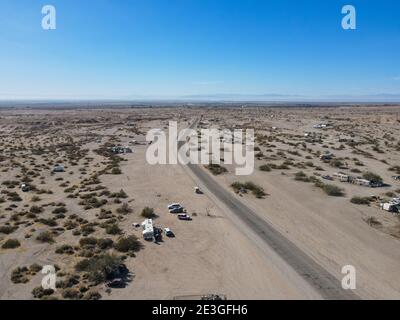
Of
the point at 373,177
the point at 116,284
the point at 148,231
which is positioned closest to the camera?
the point at 116,284

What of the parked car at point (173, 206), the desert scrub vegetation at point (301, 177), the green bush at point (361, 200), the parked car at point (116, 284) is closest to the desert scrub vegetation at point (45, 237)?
the parked car at point (116, 284)

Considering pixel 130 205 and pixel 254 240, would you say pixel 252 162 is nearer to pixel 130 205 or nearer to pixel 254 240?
pixel 130 205

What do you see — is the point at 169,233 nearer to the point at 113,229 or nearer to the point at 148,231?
the point at 148,231

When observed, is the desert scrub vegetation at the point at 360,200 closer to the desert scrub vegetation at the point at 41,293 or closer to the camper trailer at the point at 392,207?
the camper trailer at the point at 392,207

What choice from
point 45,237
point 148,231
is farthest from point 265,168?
point 45,237

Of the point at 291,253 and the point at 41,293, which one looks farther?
the point at 291,253

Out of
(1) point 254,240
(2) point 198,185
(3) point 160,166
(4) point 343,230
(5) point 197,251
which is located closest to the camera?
(5) point 197,251
